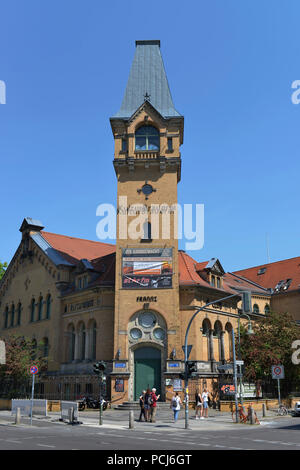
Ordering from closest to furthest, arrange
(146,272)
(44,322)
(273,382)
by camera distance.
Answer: (146,272) < (273,382) < (44,322)

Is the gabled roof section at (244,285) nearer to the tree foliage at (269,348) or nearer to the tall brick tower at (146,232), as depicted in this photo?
the tree foliage at (269,348)

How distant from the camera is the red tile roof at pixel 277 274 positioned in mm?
57769

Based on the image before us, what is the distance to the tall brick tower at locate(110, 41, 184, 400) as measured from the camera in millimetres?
35812

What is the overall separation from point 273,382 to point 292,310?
16.1 metres

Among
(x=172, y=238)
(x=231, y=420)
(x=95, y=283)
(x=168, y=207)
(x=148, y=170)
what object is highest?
(x=148, y=170)

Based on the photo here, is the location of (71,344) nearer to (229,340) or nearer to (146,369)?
(146,369)

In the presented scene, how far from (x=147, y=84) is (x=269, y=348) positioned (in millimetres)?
26209

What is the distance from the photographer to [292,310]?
54.9m

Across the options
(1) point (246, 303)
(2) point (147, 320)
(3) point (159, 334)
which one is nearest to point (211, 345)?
(3) point (159, 334)

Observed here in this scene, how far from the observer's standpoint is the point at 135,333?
36469 millimetres

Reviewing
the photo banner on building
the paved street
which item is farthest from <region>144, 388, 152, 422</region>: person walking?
the photo banner on building

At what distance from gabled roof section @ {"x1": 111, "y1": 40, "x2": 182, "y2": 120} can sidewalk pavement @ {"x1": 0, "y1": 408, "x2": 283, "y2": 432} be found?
24.6m
